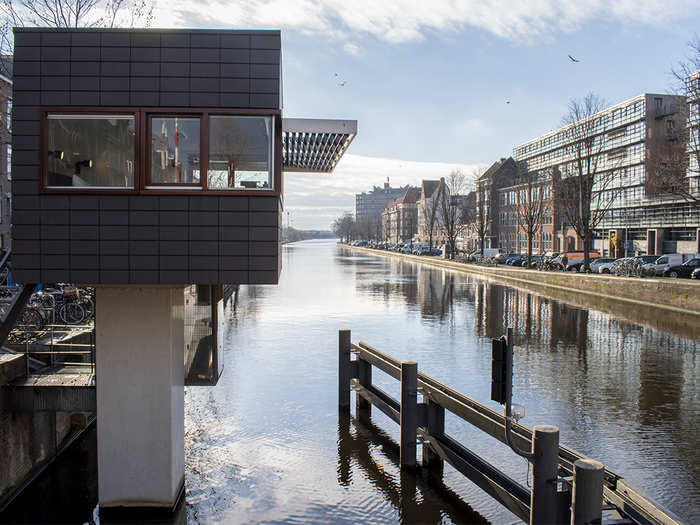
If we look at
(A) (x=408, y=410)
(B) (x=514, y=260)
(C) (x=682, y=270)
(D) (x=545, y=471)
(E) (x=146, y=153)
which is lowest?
(A) (x=408, y=410)

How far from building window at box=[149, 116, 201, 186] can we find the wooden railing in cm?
436

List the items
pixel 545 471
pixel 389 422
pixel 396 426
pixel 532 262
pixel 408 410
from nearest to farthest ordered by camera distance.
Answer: pixel 545 471
pixel 408 410
pixel 396 426
pixel 389 422
pixel 532 262

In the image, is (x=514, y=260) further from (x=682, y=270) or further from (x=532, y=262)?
(x=682, y=270)

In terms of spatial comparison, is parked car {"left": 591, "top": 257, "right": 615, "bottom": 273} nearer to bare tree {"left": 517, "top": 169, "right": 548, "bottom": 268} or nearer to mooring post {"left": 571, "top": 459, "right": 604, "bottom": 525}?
bare tree {"left": 517, "top": 169, "right": 548, "bottom": 268}

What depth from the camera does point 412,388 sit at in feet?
31.3

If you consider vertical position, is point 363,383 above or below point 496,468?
above

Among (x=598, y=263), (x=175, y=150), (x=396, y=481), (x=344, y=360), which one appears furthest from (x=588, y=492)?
(x=598, y=263)

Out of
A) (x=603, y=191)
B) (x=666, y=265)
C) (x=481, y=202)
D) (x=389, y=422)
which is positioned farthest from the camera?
(x=481, y=202)

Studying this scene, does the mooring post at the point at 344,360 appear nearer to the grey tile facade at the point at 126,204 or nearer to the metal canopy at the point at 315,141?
the metal canopy at the point at 315,141

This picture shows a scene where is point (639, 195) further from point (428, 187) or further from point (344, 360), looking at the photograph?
point (428, 187)

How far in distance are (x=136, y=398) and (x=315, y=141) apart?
4.72 metres

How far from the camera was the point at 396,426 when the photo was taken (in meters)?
12.4

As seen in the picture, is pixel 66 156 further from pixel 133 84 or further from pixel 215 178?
pixel 215 178

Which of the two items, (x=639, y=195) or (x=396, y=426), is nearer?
(x=396, y=426)
